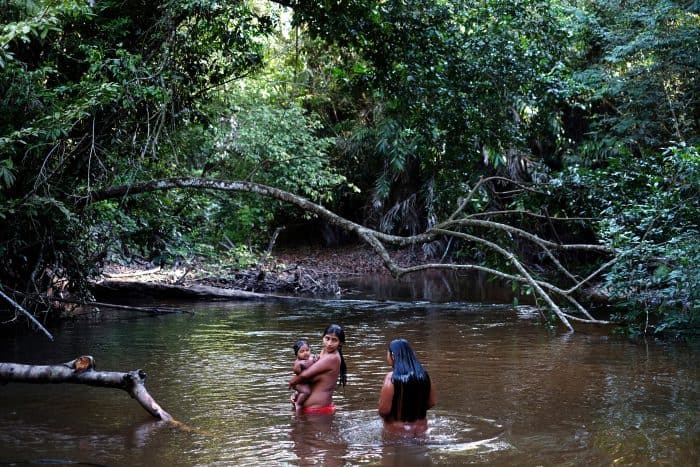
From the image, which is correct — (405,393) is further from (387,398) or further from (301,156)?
(301,156)

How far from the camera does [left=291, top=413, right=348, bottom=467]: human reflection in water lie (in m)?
6.49

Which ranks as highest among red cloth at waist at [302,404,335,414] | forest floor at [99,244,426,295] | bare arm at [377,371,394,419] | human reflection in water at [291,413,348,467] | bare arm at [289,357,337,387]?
forest floor at [99,244,426,295]

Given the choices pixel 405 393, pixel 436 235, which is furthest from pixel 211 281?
pixel 405 393

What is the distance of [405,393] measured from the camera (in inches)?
280

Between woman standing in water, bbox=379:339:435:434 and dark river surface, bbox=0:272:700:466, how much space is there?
0.18m

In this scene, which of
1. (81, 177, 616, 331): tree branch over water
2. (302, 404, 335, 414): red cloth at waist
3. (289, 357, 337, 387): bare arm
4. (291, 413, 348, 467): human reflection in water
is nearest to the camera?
(291, 413, 348, 467): human reflection in water

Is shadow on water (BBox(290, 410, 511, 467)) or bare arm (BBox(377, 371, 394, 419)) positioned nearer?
shadow on water (BBox(290, 410, 511, 467))

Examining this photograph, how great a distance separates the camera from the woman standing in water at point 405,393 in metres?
7.09

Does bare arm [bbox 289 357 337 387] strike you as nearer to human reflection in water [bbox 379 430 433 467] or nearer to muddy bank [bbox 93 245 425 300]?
human reflection in water [bbox 379 430 433 467]

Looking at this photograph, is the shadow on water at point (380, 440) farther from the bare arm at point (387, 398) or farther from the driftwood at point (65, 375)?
the driftwood at point (65, 375)

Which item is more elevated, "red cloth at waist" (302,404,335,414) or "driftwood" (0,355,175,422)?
"driftwood" (0,355,175,422)

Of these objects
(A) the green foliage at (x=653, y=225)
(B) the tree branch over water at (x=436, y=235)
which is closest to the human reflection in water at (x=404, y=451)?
(B) the tree branch over water at (x=436, y=235)

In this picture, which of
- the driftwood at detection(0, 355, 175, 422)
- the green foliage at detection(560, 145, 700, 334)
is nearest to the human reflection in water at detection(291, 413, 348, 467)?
the driftwood at detection(0, 355, 175, 422)

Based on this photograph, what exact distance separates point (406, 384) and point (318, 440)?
0.95 meters
